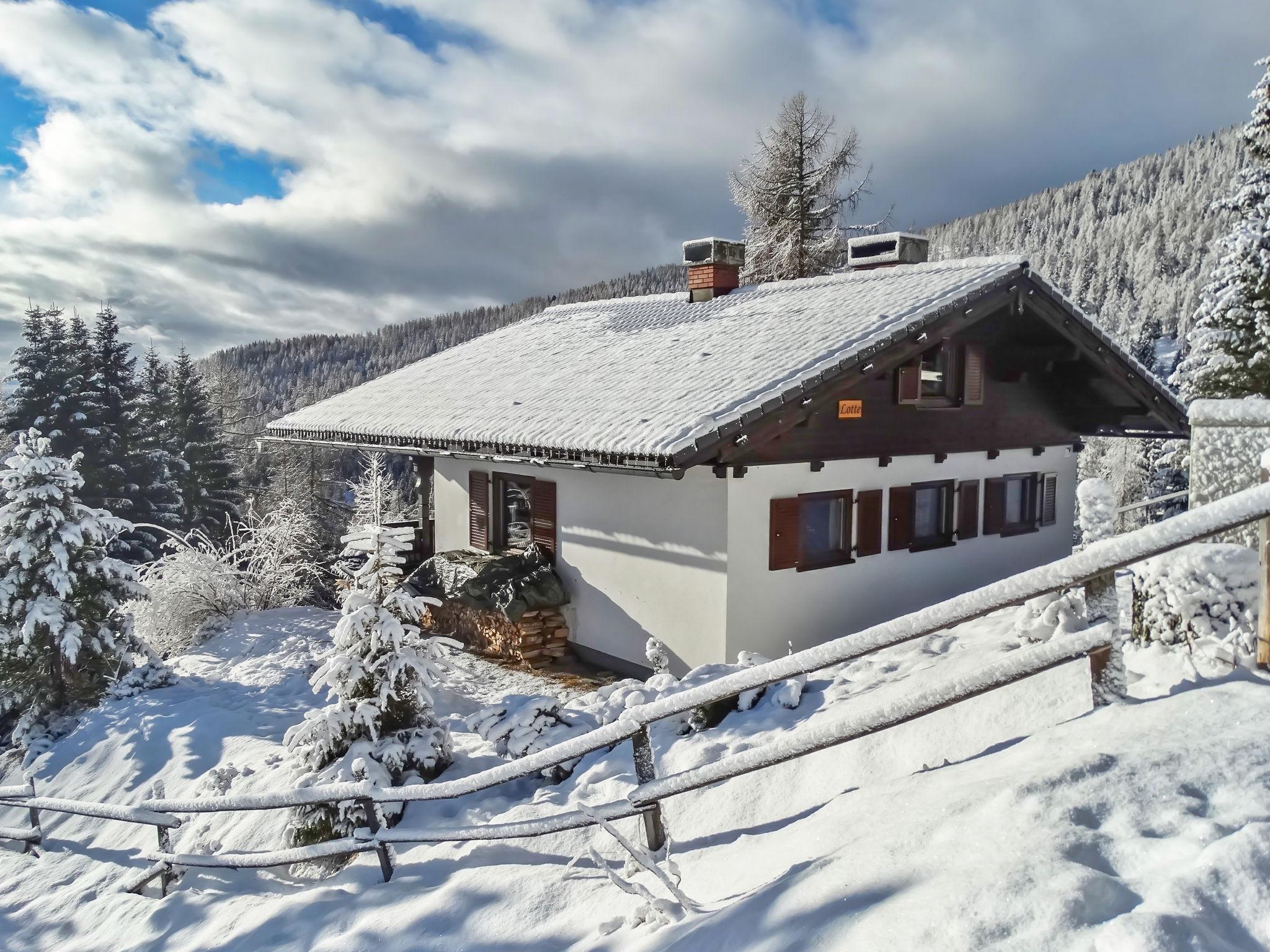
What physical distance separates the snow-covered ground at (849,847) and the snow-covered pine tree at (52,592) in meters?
3.38

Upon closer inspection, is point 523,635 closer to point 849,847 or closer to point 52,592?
point 52,592

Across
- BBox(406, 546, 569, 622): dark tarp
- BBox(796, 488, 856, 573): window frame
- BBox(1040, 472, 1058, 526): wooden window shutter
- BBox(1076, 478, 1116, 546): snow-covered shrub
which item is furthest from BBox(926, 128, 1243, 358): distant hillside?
BBox(1076, 478, 1116, 546): snow-covered shrub

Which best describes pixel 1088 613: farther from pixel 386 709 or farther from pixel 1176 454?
pixel 1176 454

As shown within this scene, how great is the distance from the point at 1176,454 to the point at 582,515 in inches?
735

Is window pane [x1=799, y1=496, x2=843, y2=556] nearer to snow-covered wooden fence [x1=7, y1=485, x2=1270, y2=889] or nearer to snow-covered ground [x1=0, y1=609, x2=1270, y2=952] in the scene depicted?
snow-covered ground [x1=0, y1=609, x2=1270, y2=952]

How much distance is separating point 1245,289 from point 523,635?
18184mm

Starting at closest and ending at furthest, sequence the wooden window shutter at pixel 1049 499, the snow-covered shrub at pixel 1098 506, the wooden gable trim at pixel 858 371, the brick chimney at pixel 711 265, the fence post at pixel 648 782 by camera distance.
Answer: the fence post at pixel 648 782 < the snow-covered shrub at pixel 1098 506 < the wooden gable trim at pixel 858 371 < the wooden window shutter at pixel 1049 499 < the brick chimney at pixel 711 265

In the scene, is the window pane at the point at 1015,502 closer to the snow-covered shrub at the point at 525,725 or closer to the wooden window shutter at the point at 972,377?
the wooden window shutter at the point at 972,377

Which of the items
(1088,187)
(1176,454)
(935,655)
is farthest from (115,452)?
(1088,187)

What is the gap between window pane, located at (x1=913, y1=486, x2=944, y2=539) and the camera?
1172 centimetres

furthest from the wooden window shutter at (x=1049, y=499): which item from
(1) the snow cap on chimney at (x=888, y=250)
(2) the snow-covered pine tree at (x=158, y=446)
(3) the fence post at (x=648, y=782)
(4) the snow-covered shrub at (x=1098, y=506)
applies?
(2) the snow-covered pine tree at (x=158, y=446)

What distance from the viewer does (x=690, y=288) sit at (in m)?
16.4

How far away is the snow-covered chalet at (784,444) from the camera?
9398 mm

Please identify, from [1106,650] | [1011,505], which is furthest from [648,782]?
[1011,505]
